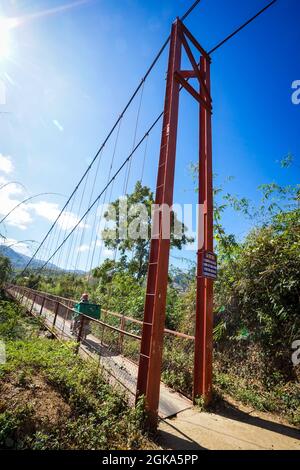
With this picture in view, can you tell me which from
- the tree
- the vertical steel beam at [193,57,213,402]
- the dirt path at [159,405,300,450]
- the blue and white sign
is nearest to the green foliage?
the dirt path at [159,405,300,450]

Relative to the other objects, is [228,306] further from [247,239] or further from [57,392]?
[57,392]

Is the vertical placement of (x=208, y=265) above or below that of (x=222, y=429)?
above

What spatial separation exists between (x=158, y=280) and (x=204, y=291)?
1.41 meters

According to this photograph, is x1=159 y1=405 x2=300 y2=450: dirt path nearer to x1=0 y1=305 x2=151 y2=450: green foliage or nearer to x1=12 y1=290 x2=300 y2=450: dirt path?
x1=12 y1=290 x2=300 y2=450: dirt path

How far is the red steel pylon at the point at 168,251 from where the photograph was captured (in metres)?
3.71

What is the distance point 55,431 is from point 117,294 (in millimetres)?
10206

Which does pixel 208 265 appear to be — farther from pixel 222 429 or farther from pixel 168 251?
pixel 222 429

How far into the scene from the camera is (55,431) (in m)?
2.99

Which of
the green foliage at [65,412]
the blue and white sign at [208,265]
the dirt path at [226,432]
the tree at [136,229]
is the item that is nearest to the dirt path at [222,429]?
the dirt path at [226,432]

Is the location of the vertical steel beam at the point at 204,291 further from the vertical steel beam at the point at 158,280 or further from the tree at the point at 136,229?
the tree at the point at 136,229

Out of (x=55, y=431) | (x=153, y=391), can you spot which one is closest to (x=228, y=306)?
(x=153, y=391)

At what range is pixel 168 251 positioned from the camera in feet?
13.5

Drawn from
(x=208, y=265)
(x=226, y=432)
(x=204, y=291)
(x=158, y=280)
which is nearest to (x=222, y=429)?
(x=226, y=432)
